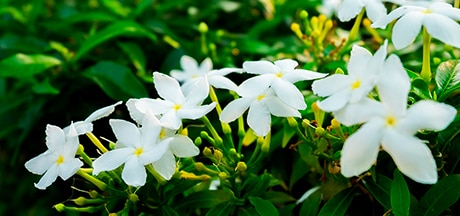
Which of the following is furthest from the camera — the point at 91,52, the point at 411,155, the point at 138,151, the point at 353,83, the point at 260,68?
the point at 91,52

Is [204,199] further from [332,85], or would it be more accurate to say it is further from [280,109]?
[332,85]

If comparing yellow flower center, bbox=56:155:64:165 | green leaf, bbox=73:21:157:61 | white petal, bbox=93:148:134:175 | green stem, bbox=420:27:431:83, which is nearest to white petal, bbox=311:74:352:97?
green stem, bbox=420:27:431:83

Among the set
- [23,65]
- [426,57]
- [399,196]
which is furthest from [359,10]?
[23,65]

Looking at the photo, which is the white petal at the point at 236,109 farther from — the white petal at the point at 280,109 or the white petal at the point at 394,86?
the white petal at the point at 394,86

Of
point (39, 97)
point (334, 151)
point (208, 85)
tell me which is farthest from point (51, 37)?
point (334, 151)

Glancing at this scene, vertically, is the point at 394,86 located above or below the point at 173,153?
above

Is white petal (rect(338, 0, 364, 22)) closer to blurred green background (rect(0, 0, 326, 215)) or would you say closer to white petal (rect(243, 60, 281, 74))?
white petal (rect(243, 60, 281, 74))

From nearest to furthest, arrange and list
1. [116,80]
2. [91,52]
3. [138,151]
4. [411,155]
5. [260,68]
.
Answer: [411,155] → [138,151] → [260,68] → [116,80] → [91,52]
